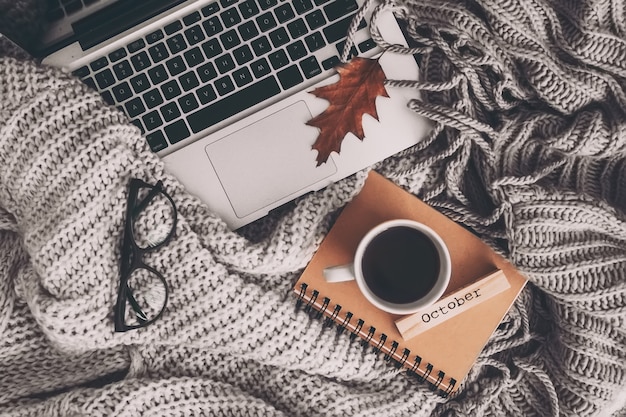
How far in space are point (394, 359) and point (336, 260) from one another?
6.2 inches

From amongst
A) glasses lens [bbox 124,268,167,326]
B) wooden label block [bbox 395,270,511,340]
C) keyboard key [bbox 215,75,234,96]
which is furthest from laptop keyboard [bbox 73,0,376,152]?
wooden label block [bbox 395,270,511,340]

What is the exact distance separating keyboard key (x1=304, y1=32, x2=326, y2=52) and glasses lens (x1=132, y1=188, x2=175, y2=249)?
0.26 metres

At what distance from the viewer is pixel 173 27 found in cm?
79

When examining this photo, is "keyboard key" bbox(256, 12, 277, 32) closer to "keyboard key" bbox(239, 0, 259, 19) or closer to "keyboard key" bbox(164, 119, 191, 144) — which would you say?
"keyboard key" bbox(239, 0, 259, 19)

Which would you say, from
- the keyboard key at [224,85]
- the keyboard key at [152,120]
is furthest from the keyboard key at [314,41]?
the keyboard key at [152,120]

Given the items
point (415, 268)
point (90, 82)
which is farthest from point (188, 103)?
point (415, 268)

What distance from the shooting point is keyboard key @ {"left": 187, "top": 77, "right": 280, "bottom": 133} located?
78cm

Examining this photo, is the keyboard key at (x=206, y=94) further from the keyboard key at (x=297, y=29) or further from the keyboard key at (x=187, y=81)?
the keyboard key at (x=297, y=29)

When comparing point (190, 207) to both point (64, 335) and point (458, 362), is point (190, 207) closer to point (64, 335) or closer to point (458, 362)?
point (64, 335)

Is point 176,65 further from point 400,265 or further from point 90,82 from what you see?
point 400,265

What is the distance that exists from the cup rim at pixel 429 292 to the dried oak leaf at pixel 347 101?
115mm

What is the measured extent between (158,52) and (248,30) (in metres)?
0.12

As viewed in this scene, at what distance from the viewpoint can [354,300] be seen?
81cm

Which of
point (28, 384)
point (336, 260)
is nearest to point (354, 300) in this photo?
point (336, 260)
